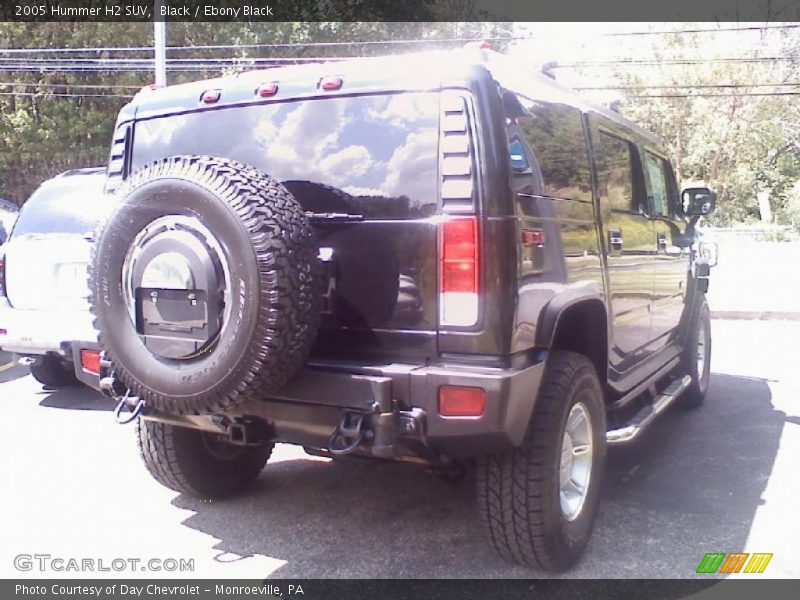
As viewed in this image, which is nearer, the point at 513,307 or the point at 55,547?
the point at 513,307

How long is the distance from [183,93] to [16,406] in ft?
12.9

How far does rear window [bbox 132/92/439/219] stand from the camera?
2910 millimetres

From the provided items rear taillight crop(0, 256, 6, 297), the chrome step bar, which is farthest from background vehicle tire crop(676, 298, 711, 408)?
rear taillight crop(0, 256, 6, 297)

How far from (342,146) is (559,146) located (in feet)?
3.31

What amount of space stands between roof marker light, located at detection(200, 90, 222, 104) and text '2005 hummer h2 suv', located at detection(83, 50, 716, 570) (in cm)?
2

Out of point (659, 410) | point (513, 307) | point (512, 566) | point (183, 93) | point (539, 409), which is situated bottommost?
point (512, 566)

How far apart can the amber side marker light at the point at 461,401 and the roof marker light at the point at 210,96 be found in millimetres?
1712

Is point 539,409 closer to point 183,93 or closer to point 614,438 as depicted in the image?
point 614,438

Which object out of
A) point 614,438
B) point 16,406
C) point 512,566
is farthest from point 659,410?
point 16,406

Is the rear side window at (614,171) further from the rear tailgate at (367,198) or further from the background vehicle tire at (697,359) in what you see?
the background vehicle tire at (697,359)

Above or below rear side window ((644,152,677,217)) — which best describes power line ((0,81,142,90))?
above

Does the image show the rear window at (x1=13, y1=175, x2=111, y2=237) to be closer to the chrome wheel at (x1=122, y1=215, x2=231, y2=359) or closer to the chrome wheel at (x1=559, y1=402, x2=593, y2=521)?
the chrome wheel at (x1=122, y1=215, x2=231, y2=359)

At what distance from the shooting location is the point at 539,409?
3088 millimetres

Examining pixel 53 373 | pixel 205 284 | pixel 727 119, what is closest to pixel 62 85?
pixel 53 373
